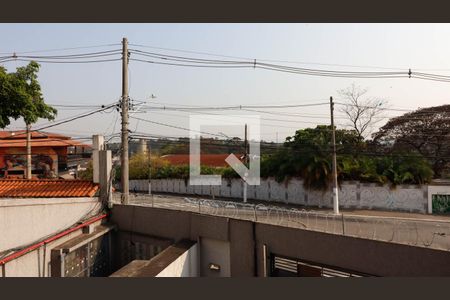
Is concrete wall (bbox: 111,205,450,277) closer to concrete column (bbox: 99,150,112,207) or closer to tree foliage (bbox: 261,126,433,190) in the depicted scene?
concrete column (bbox: 99,150,112,207)

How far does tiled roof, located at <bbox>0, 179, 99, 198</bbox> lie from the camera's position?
35.6ft

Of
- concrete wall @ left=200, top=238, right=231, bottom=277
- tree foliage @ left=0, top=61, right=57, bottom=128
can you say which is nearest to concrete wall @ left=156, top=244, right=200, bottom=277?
concrete wall @ left=200, top=238, right=231, bottom=277

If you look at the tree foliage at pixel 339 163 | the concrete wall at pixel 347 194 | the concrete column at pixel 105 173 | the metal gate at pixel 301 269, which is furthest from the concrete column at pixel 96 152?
the concrete wall at pixel 347 194

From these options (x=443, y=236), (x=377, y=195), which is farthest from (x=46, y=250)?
(x=377, y=195)

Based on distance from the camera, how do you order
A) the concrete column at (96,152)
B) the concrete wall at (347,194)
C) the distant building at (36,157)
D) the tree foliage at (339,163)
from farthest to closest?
1. the distant building at (36,157)
2. the tree foliage at (339,163)
3. the concrete wall at (347,194)
4. the concrete column at (96,152)

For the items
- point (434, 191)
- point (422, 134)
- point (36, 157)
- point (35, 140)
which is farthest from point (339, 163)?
point (35, 140)

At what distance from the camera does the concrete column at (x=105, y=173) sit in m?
11.6

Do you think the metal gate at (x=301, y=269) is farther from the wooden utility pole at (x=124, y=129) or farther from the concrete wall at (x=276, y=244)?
the wooden utility pole at (x=124, y=129)

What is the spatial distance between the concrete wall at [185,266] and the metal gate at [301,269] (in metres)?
2.33

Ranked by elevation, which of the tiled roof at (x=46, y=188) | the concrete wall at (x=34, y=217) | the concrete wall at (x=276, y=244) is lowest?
the concrete wall at (x=276, y=244)

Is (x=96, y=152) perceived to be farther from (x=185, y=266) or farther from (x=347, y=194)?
(x=347, y=194)

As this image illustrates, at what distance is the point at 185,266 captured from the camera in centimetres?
916

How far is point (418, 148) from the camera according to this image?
23094 millimetres

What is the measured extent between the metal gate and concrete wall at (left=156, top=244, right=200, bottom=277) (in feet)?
7.63
